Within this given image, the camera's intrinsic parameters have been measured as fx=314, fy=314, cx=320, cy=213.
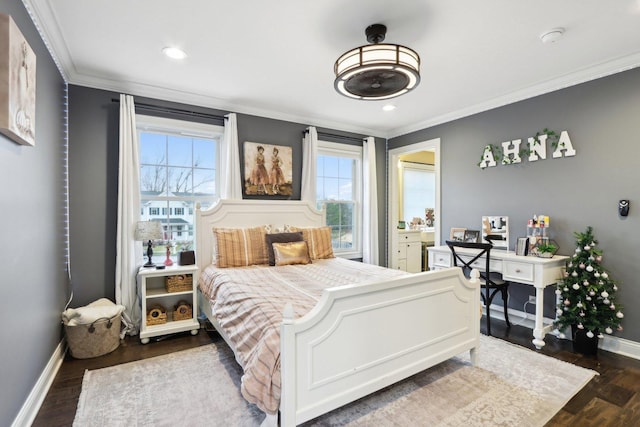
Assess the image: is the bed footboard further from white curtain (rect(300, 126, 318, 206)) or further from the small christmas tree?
white curtain (rect(300, 126, 318, 206))

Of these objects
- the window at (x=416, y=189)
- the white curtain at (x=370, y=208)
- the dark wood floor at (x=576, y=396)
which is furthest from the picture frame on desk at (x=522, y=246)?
the window at (x=416, y=189)

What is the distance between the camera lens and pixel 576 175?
3041mm

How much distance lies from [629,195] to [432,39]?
2.19m

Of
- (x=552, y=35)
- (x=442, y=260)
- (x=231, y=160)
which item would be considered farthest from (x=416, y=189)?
(x=552, y=35)

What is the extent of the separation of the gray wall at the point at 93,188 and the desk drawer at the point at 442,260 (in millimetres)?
3583

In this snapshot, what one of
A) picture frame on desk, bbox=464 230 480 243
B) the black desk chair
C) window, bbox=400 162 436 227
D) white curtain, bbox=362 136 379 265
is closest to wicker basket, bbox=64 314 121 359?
white curtain, bbox=362 136 379 265

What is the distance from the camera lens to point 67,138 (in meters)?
2.97

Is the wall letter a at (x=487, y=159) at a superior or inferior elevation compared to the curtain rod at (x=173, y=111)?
inferior

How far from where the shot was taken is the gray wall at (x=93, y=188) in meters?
3.03

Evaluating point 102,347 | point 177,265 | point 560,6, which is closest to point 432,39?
point 560,6

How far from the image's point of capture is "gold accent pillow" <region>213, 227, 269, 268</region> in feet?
10.8

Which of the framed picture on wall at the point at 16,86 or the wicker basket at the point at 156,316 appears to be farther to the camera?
the wicker basket at the point at 156,316

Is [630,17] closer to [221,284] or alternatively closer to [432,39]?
[432,39]

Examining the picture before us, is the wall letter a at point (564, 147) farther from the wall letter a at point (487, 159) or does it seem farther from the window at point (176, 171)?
the window at point (176, 171)
